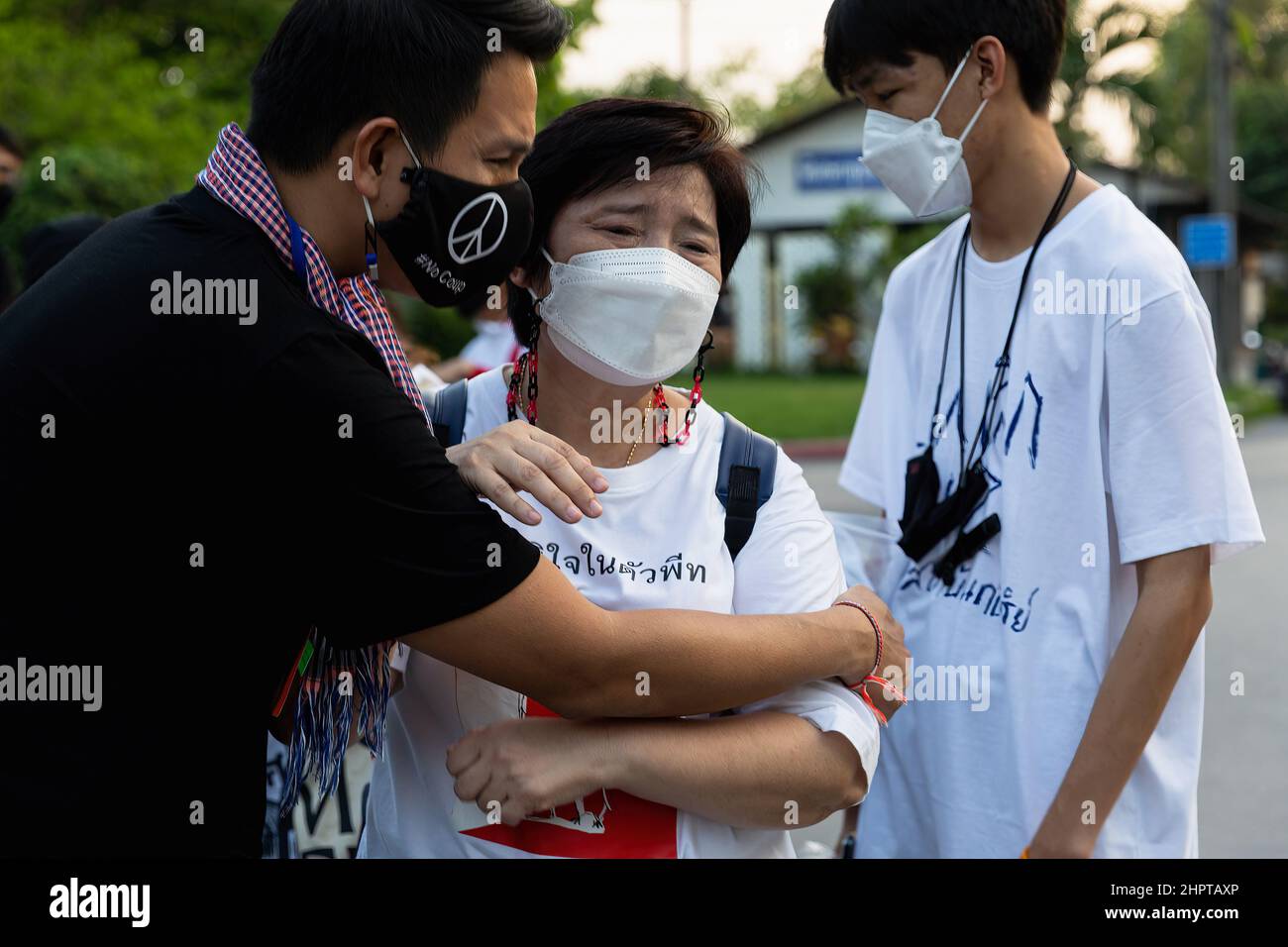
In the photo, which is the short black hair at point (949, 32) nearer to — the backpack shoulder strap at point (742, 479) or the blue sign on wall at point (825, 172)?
the backpack shoulder strap at point (742, 479)

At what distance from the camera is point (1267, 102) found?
43.1 m

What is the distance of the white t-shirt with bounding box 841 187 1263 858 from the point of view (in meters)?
2.14

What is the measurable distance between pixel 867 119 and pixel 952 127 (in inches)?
8.7

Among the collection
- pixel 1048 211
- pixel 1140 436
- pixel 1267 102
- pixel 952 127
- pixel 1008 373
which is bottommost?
pixel 1140 436

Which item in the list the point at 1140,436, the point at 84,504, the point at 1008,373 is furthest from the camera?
the point at 1008,373

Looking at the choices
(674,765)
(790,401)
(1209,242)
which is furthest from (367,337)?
(790,401)

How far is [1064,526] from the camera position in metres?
2.27

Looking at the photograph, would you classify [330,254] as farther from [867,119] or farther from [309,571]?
[867,119]

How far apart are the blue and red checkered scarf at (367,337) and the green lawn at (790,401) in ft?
30.2

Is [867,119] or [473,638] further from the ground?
[867,119]

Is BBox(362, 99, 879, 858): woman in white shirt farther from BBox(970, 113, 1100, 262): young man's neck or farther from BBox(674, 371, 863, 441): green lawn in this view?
BBox(674, 371, 863, 441): green lawn

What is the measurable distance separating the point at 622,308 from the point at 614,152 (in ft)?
0.84

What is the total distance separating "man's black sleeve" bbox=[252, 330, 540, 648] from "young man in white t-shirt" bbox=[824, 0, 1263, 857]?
1.05 metres
